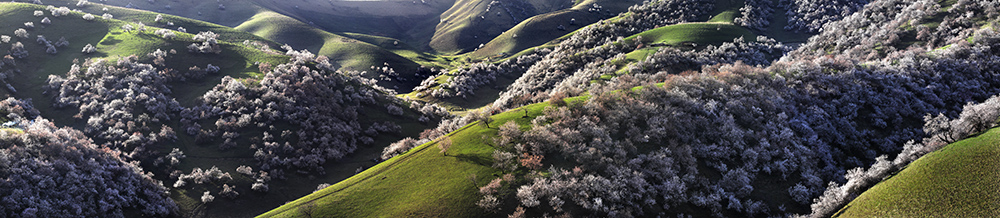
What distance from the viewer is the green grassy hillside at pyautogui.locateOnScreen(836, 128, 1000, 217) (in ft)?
102

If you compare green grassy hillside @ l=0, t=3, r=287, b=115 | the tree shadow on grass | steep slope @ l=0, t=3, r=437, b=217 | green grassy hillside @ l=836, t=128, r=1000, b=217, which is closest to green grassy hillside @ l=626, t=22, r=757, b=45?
steep slope @ l=0, t=3, r=437, b=217

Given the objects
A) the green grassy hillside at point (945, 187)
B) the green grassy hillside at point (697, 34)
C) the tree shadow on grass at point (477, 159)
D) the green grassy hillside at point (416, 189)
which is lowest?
the green grassy hillside at point (416, 189)

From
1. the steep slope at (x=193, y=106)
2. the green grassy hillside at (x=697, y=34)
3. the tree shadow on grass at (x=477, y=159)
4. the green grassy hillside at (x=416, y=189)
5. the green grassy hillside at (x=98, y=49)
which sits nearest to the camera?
the green grassy hillside at (x=416, y=189)

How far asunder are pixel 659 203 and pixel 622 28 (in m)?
144

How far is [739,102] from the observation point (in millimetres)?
57094

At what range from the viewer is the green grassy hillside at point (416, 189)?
130 feet

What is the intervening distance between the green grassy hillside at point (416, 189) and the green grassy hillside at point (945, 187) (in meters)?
38.0

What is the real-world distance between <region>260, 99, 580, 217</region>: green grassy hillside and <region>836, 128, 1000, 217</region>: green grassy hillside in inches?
1497

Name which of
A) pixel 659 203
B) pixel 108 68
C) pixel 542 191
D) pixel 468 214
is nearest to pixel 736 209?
pixel 659 203

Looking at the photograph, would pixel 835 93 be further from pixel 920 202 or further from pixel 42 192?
pixel 42 192

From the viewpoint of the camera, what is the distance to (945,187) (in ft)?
111

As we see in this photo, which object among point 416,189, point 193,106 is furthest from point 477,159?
point 193,106

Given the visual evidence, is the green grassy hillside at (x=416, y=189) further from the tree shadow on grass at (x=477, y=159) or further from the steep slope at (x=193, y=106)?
the steep slope at (x=193, y=106)

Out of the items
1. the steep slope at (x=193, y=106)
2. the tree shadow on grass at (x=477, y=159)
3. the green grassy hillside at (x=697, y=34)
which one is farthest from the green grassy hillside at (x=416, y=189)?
the green grassy hillside at (x=697, y=34)
